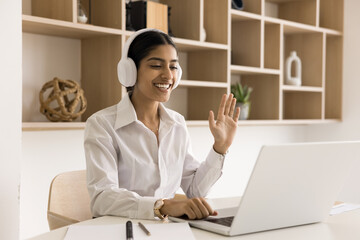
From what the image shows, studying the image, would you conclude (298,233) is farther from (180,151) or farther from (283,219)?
(180,151)

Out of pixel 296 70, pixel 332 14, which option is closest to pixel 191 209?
pixel 296 70

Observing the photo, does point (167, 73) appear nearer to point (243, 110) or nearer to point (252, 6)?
point (243, 110)

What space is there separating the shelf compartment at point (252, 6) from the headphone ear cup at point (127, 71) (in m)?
1.84

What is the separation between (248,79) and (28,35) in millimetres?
1876

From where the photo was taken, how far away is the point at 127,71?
6.54ft

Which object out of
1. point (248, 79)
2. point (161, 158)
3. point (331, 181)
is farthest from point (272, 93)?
point (331, 181)

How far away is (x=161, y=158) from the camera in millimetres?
1956

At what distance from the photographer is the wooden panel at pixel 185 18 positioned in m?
3.16

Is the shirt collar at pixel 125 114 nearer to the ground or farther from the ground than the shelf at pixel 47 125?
farther from the ground

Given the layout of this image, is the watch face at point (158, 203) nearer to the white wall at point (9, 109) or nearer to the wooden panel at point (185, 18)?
the white wall at point (9, 109)

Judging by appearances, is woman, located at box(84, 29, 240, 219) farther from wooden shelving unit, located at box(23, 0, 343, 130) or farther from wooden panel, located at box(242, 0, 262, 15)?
wooden panel, located at box(242, 0, 262, 15)

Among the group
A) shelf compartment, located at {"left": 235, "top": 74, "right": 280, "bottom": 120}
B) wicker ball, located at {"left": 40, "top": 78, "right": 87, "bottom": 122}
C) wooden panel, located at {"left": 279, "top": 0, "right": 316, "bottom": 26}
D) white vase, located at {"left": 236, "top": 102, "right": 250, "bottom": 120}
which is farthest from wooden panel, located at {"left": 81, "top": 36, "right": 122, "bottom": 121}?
wooden panel, located at {"left": 279, "top": 0, "right": 316, "bottom": 26}

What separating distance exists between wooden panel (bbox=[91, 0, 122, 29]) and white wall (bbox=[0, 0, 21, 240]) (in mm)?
977

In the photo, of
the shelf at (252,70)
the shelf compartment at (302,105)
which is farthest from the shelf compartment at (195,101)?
the shelf compartment at (302,105)
